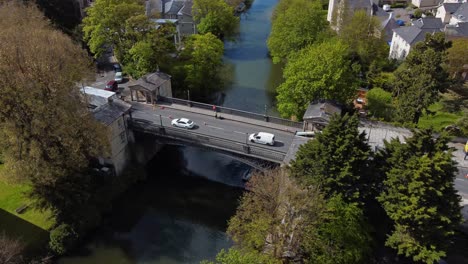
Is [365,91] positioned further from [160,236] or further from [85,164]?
[85,164]

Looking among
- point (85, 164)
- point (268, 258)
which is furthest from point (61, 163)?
point (268, 258)

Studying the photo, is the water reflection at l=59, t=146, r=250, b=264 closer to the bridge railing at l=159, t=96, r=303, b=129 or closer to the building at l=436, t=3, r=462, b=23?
the bridge railing at l=159, t=96, r=303, b=129

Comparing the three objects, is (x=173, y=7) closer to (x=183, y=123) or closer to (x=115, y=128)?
(x=183, y=123)

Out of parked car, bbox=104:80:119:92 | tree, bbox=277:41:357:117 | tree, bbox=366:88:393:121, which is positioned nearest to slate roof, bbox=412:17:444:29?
tree, bbox=366:88:393:121

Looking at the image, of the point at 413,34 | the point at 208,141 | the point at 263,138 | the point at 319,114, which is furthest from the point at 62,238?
the point at 413,34

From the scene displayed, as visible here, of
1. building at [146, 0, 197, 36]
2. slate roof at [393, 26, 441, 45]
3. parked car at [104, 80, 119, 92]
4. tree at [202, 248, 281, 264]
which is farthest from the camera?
building at [146, 0, 197, 36]

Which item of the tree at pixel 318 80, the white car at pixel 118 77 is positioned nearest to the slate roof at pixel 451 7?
the tree at pixel 318 80
